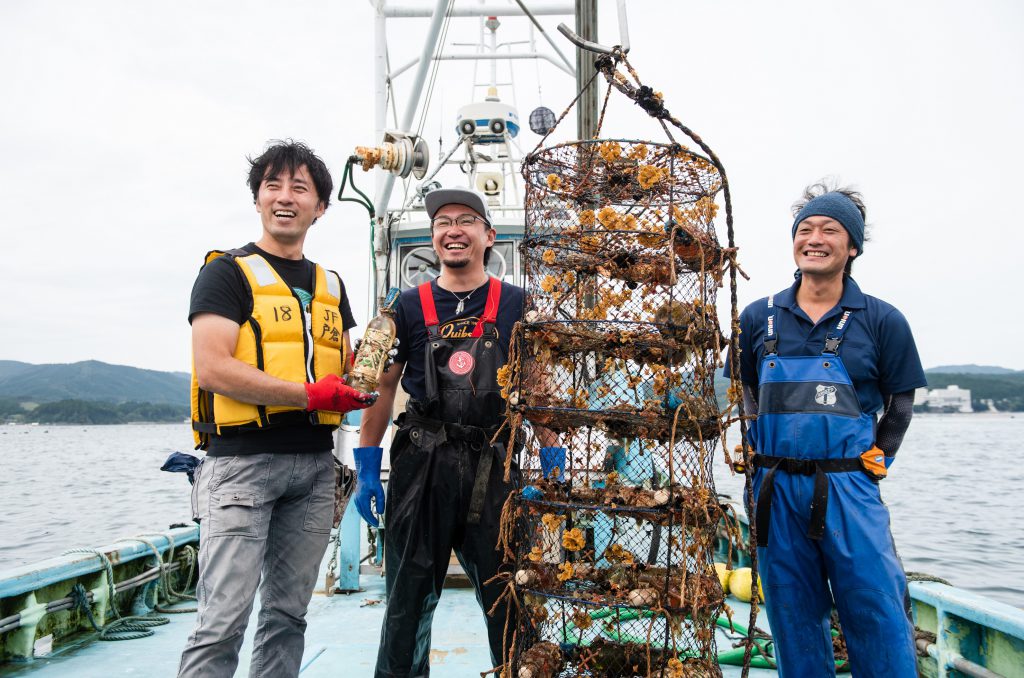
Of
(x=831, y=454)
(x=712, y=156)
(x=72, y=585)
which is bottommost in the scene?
(x=72, y=585)

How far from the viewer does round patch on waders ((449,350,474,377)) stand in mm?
2824

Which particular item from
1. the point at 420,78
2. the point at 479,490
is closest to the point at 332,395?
the point at 479,490

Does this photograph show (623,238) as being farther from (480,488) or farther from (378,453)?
(378,453)

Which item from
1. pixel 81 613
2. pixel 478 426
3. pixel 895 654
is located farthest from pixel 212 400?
pixel 81 613

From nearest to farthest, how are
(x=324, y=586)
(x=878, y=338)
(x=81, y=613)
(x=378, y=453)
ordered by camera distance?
(x=878, y=338) → (x=378, y=453) → (x=81, y=613) → (x=324, y=586)

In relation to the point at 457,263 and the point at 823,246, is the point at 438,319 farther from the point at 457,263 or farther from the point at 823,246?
the point at 823,246

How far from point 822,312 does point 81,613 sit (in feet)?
14.9

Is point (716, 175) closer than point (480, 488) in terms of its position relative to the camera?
Yes

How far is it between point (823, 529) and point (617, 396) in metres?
0.89

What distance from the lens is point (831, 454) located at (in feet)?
8.52

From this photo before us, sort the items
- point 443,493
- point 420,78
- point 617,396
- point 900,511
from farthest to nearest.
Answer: point 900,511
point 420,78
point 443,493
point 617,396

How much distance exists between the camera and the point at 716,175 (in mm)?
2537

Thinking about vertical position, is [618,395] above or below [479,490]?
above

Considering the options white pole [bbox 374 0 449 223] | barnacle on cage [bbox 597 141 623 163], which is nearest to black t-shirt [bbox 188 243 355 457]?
barnacle on cage [bbox 597 141 623 163]
